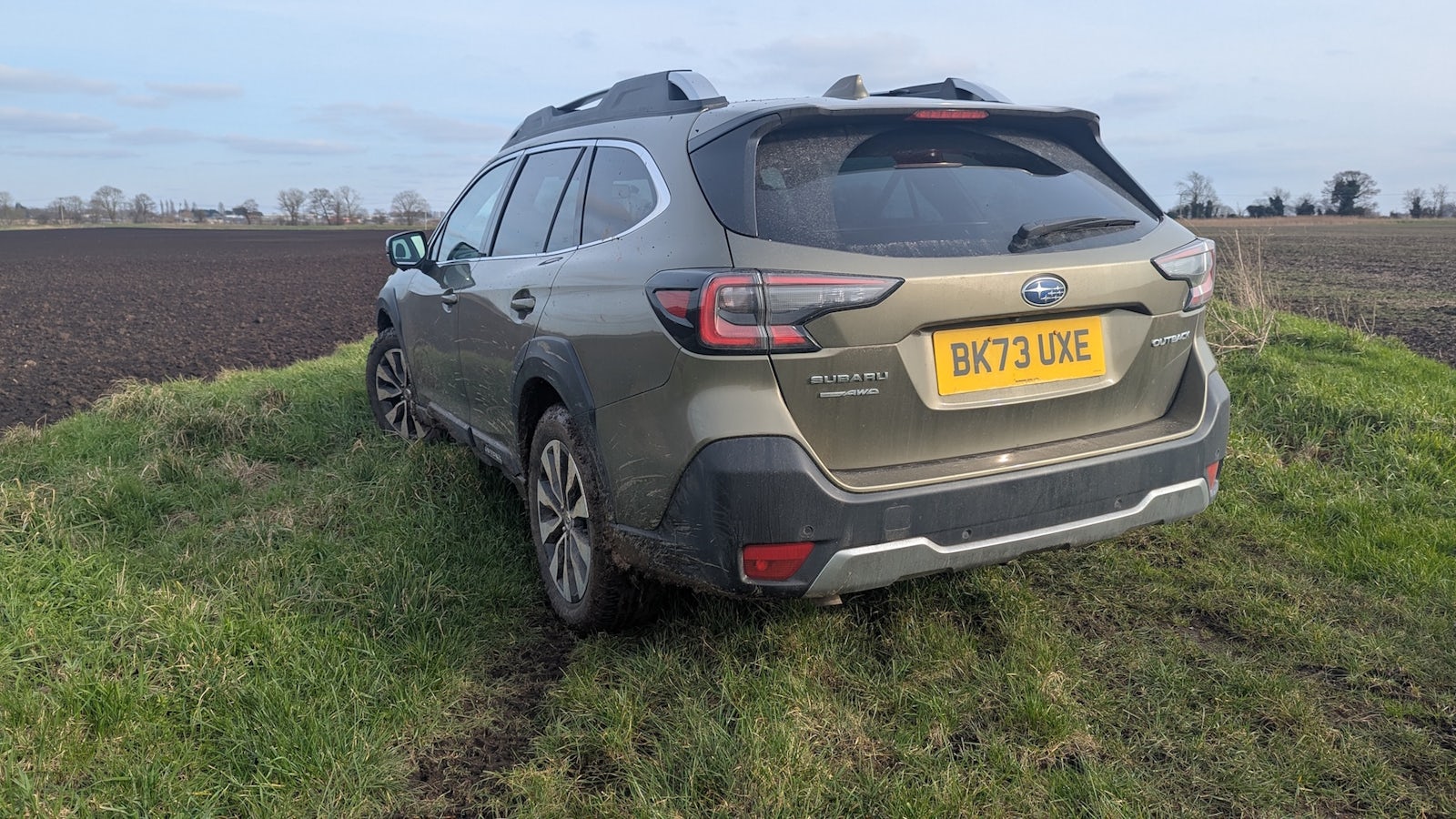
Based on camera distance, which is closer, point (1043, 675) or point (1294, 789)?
point (1294, 789)

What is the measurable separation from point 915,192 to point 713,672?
1.55m

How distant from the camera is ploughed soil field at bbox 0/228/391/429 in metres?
9.77

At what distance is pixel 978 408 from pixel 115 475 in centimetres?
425

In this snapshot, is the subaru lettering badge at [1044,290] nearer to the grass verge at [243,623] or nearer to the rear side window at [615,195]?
the rear side window at [615,195]

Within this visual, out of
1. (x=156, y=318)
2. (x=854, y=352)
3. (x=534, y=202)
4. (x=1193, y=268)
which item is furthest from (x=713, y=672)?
(x=156, y=318)

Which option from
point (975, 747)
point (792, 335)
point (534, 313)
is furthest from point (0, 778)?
point (975, 747)

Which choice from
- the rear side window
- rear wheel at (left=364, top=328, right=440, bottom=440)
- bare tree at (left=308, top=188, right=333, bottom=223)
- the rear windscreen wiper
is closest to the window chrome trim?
the rear side window

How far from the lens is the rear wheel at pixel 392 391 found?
5.72m

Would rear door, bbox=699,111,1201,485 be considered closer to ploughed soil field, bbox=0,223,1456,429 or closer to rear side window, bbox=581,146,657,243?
rear side window, bbox=581,146,657,243

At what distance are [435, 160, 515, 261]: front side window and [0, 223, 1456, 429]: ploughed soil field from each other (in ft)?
15.1

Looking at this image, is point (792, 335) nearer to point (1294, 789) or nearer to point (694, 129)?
point (694, 129)

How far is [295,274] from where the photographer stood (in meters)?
27.1

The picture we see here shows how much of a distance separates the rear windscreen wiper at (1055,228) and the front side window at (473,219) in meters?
2.46

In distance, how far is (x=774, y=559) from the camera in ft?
8.43
